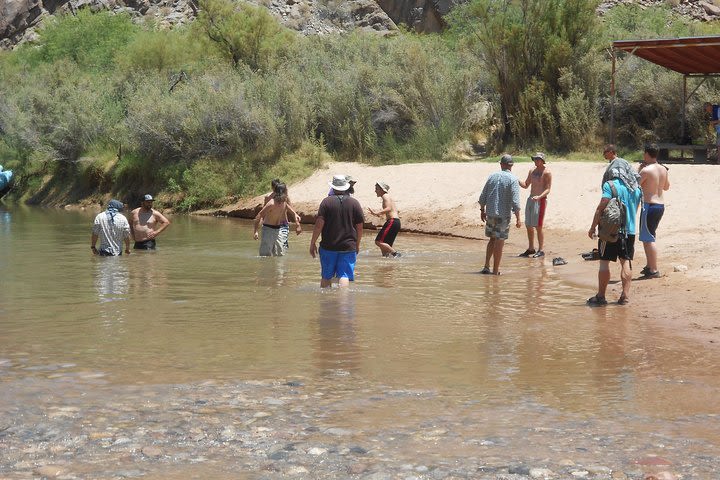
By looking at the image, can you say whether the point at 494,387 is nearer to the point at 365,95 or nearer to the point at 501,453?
the point at 501,453

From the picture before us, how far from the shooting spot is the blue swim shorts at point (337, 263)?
11797 mm

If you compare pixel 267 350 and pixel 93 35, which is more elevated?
pixel 93 35

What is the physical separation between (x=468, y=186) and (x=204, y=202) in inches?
372

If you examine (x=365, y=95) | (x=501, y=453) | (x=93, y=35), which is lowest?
(x=501, y=453)

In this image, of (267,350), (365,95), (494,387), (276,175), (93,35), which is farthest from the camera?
(93,35)

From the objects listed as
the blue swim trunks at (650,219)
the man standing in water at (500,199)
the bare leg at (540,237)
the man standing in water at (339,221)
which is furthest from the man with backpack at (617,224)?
the bare leg at (540,237)

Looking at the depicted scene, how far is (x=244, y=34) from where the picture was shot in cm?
4144

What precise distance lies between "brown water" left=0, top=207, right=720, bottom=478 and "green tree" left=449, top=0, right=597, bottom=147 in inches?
600

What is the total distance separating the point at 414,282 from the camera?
552 inches

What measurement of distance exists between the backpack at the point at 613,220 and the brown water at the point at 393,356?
895 millimetres

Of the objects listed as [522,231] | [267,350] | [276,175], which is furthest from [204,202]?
[267,350]

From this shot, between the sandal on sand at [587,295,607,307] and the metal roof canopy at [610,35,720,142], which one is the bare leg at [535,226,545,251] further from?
the metal roof canopy at [610,35,720,142]

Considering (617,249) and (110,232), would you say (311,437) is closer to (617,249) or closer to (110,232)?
(617,249)

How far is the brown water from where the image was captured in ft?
22.2
